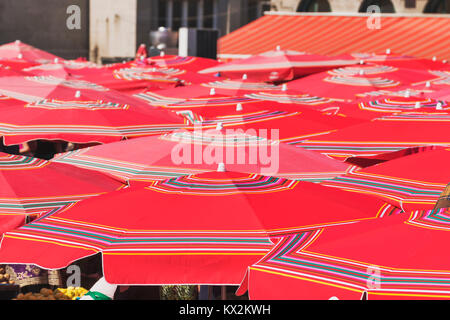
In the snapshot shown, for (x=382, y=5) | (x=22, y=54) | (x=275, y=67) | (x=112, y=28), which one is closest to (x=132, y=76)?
(x=275, y=67)

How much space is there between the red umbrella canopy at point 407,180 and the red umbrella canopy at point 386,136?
0.82 m

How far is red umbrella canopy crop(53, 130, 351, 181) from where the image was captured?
22.6ft

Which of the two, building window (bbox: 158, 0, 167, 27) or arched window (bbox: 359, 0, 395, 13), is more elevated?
arched window (bbox: 359, 0, 395, 13)

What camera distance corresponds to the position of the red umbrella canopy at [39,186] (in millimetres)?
6117

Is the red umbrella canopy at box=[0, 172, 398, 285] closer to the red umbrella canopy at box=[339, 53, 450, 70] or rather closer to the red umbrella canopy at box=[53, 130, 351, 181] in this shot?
the red umbrella canopy at box=[53, 130, 351, 181]

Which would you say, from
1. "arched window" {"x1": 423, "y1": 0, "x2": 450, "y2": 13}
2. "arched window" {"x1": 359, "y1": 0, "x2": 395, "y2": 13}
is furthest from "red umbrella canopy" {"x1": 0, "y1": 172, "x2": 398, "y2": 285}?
"arched window" {"x1": 423, "y1": 0, "x2": 450, "y2": 13}

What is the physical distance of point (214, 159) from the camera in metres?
6.96

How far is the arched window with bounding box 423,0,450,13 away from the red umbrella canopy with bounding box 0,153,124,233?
75.5 ft

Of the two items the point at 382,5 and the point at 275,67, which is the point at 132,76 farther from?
the point at 382,5

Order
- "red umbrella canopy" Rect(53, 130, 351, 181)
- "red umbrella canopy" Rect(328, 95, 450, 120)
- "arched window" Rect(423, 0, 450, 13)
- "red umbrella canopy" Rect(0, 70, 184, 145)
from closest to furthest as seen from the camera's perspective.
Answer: "red umbrella canopy" Rect(53, 130, 351, 181) < "red umbrella canopy" Rect(0, 70, 184, 145) < "red umbrella canopy" Rect(328, 95, 450, 120) < "arched window" Rect(423, 0, 450, 13)

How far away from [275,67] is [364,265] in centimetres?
1400

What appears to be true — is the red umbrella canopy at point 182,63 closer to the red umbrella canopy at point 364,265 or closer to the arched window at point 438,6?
the arched window at point 438,6
